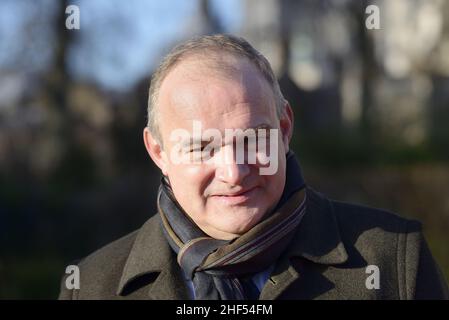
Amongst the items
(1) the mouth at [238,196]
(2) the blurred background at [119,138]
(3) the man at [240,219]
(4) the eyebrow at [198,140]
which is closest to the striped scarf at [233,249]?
(3) the man at [240,219]

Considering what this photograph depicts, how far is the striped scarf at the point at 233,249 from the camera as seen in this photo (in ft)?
7.93

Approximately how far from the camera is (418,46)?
1453cm

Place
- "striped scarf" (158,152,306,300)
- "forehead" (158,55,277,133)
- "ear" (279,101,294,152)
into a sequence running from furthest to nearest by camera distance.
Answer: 1. "ear" (279,101,294,152)
2. "striped scarf" (158,152,306,300)
3. "forehead" (158,55,277,133)

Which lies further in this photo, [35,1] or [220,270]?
[35,1]

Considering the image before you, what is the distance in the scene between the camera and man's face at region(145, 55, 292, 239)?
2.32 metres

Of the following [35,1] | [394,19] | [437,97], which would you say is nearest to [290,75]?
[437,97]

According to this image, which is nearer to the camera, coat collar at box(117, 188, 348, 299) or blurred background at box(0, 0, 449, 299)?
coat collar at box(117, 188, 348, 299)

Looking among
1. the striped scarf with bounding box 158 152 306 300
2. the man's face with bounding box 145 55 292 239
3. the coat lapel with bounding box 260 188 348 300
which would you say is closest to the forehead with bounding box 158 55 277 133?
the man's face with bounding box 145 55 292 239

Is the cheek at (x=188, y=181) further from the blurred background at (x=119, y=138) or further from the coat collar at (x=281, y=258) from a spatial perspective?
the blurred background at (x=119, y=138)

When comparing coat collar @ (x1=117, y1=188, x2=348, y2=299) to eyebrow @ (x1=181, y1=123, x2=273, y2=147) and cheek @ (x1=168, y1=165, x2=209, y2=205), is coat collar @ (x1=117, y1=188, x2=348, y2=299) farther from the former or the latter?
eyebrow @ (x1=181, y1=123, x2=273, y2=147)

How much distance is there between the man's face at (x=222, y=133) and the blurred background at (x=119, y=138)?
5.55 metres

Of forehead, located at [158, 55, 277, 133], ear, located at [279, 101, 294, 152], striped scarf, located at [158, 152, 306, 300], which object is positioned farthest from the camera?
ear, located at [279, 101, 294, 152]
